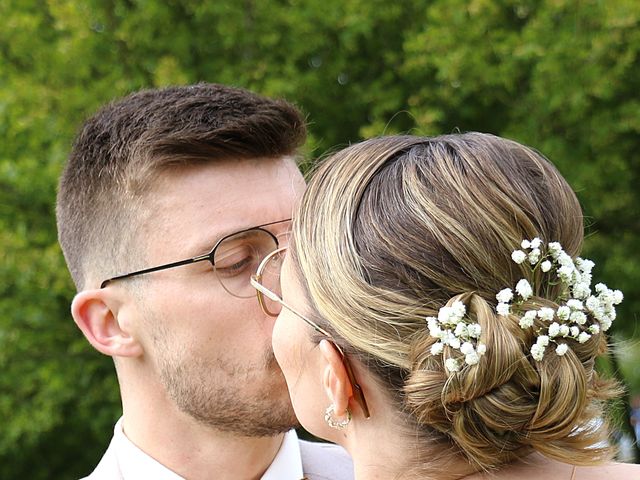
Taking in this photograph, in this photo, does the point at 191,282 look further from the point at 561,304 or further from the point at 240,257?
the point at 561,304

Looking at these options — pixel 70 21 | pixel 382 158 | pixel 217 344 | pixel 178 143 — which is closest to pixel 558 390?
pixel 382 158

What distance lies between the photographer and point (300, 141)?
342 cm

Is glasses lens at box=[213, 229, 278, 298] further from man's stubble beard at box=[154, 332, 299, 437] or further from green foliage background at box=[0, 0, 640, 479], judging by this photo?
green foliage background at box=[0, 0, 640, 479]

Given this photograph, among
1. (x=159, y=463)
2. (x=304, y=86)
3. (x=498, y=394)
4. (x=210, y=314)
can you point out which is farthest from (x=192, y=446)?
(x=304, y=86)

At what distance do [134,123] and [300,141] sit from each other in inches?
24.8

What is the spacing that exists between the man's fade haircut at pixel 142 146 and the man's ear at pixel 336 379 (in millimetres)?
1294

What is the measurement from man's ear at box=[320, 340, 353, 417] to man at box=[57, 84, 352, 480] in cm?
97

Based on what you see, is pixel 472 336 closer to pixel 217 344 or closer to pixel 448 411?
pixel 448 411

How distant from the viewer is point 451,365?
1818 millimetres

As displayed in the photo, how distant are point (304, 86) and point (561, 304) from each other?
4307 millimetres

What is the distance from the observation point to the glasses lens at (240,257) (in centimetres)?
305

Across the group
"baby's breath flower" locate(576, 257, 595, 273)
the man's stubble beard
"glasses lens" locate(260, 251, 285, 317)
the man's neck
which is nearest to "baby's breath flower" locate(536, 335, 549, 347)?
"baby's breath flower" locate(576, 257, 595, 273)

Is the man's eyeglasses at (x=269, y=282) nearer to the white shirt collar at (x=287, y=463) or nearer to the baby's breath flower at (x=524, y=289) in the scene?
the white shirt collar at (x=287, y=463)

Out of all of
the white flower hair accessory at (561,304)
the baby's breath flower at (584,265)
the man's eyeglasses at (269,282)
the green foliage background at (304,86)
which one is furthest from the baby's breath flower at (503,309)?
the green foliage background at (304,86)
